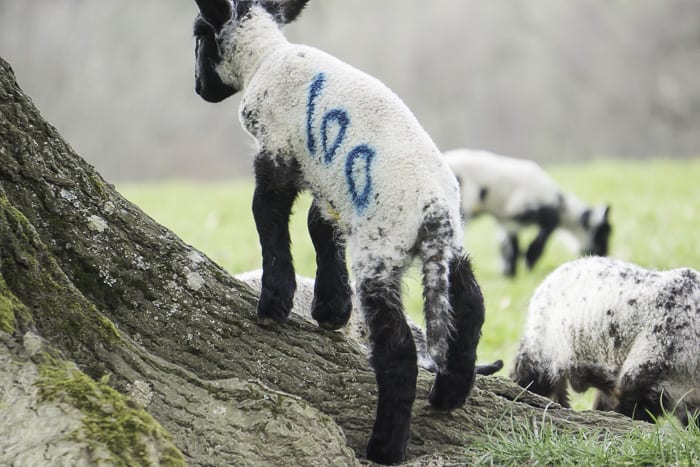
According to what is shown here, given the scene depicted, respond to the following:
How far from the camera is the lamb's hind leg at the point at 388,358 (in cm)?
332

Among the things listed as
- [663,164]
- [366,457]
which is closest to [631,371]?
[366,457]

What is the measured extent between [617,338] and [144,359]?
2.65 m

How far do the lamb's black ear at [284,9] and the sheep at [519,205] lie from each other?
7459 millimetres

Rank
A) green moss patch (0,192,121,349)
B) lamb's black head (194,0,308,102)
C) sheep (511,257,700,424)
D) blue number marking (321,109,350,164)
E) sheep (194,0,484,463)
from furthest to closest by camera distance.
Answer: sheep (511,257,700,424)
lamb's black head (194,0,308,102)
blue number marking (321,109,350,164)
sheep (194,0,484,463)
green moss patch (0,192,121,349)

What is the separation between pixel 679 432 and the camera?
11.1ft

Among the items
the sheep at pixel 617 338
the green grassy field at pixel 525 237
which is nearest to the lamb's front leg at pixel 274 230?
the sheep at pixel 617 338

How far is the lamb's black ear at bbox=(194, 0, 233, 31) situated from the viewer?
13.2ft

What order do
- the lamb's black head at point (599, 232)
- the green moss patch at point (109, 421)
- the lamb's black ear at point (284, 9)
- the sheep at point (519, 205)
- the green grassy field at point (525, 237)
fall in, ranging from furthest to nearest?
the sheep at point (519, 205)
the lamb's black head at point (599, 232)
the green grassy field at point (525, 237)
the lamb's black ear at point (284, 9)
the green moss patch at point (109, 421)

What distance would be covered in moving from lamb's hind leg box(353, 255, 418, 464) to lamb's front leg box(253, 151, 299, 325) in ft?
1.65

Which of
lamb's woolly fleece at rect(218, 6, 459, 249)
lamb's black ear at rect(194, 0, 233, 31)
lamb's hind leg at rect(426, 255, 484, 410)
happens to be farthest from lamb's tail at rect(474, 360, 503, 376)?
lamb's black ear at rect(194, 0, 233, 31)

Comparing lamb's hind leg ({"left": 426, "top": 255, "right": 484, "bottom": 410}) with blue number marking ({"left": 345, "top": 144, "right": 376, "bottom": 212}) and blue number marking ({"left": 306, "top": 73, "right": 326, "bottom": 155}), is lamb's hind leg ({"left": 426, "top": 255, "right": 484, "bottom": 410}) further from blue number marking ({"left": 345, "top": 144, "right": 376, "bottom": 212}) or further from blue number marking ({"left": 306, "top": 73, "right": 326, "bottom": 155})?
blue number marking ({"left": 306, "top": 73, "right": 326, "bottom": 155})

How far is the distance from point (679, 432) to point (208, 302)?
1.92 metres

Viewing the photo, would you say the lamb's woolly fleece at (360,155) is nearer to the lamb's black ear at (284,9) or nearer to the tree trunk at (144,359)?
the lamb's black ear at (284,9)

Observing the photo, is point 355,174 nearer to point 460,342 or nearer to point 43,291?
point 460,342
